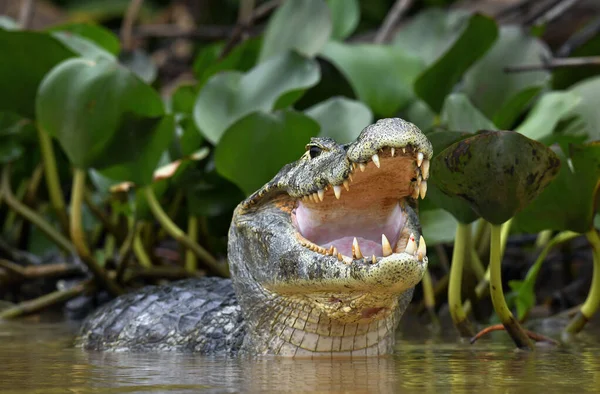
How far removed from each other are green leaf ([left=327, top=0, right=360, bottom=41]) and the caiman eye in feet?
10.1

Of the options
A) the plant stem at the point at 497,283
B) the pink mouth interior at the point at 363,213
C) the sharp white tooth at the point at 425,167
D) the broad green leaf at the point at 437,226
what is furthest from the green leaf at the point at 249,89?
the sharp white tooth at the point at 425,167

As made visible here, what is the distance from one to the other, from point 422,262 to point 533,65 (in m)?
2.64

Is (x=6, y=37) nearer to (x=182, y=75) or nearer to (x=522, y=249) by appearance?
(x=522, y=249)

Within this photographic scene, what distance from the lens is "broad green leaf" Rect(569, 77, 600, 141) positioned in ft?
14.2

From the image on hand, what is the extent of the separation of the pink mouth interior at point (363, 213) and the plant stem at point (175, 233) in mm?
1468

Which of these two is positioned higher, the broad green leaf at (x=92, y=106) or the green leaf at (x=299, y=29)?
the green leaf at (x=299, y=29)

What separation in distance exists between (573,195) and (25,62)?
2498 mm

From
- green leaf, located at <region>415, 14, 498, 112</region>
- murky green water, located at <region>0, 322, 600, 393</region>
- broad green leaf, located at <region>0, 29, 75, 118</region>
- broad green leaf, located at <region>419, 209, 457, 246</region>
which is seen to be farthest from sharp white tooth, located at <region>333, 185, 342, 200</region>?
broad green leaf, located at <region>0, 29, 75, 118</region>

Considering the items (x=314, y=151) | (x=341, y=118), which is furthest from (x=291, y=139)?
(x=314, y=151)

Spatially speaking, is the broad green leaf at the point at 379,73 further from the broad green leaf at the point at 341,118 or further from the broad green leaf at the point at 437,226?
the broad green leaf at the point at 437,226

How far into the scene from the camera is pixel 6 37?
13.2 feet

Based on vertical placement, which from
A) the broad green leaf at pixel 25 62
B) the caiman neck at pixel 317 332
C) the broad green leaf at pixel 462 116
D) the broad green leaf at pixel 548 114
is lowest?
the caiman neck at pixel 317 332

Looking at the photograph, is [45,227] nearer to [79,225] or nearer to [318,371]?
[79,225]

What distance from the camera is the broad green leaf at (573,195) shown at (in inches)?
112
